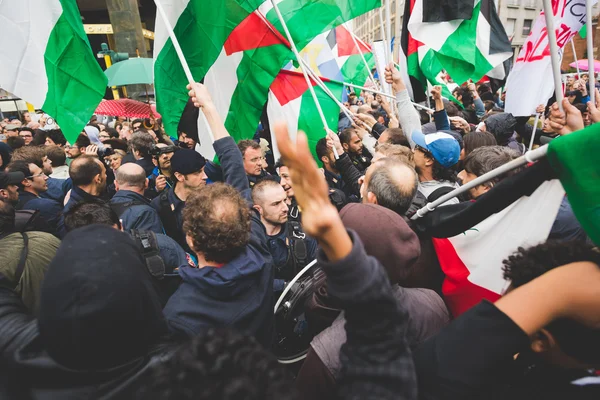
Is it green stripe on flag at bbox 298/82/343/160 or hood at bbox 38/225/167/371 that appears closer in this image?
hood at bbox 38/225/167/371

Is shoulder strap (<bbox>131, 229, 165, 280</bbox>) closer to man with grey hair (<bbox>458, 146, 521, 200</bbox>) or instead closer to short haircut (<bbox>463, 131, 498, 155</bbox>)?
man with grey hair (<bbox>458, 146, 521, 200</bbox>)

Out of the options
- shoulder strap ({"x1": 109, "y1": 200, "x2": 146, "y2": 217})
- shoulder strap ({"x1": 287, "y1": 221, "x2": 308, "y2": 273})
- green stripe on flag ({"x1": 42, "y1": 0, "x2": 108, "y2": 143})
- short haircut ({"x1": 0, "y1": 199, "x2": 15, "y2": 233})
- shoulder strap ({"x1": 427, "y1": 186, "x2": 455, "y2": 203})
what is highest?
green stripe on flag ({"x1": 42, "y1": 0, "x2": 108, "y2": 143})

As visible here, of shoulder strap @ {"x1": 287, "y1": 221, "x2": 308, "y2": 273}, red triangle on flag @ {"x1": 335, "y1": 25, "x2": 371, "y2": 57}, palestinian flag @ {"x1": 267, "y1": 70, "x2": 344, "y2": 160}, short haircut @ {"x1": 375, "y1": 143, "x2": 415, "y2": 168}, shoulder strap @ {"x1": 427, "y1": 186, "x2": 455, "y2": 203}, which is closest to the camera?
shoulder strap @ {"x1": 427, "y1": 186, "x2": 455, "y2": 203}

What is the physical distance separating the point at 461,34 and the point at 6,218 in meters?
4.38

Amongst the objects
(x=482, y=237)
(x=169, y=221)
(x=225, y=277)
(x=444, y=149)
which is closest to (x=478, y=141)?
(x=444, y=149)

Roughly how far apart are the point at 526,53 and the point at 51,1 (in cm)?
429

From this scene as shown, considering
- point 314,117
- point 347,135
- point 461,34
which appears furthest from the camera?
point 347,135

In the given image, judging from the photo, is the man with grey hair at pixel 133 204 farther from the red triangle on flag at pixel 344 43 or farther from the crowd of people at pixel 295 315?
the red triangle on flag at pixel 344 43

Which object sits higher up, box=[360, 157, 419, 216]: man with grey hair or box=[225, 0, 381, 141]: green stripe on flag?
box=[225, 0, 381, 141]: green stripe on flag

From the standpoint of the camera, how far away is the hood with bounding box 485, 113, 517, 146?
4.34 metres

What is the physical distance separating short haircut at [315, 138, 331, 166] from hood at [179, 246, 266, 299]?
2.68m

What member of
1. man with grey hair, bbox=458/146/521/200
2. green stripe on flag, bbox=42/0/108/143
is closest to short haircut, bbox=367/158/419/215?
man with grey hair, bbox=458/146/521/200

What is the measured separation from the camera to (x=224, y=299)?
1.57 meters

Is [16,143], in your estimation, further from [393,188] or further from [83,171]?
[393,188]
